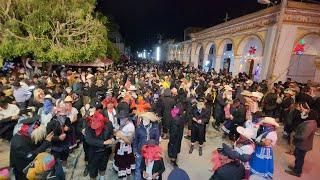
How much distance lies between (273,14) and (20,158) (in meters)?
16.1

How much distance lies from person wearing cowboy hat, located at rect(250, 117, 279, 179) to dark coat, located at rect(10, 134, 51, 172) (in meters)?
4.32

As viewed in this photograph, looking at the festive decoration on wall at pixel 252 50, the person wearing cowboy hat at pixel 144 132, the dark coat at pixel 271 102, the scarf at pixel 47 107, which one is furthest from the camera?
the festive decoration on wall at pixel 252 50

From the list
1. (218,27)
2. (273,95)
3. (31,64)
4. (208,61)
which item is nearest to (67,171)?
(273,95)

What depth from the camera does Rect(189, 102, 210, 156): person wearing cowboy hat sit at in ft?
24.7

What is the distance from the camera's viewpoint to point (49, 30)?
1473 centimetres

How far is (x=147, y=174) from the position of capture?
4.62 meters

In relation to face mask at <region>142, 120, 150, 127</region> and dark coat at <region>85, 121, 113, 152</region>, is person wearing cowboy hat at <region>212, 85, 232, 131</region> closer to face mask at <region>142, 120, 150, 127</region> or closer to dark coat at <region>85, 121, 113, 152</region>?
face mask at <region>142, 120, 150, 127</region>

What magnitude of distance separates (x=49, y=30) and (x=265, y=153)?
1389cm

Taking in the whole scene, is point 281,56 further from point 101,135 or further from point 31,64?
point 31,64

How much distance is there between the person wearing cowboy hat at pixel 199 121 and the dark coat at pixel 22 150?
4484 mm

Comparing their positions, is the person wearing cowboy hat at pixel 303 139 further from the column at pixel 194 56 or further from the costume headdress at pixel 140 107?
the column at pixel 194 56

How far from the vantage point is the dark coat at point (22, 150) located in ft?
14.3

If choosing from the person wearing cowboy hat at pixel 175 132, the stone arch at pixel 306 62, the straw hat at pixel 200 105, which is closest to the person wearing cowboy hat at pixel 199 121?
the straw hat at pixel 200 105

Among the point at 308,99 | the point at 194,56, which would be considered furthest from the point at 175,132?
the point at 194,56
